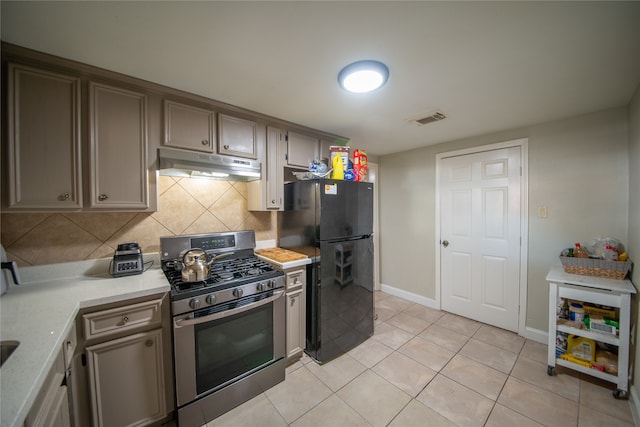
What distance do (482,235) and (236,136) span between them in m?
2.92

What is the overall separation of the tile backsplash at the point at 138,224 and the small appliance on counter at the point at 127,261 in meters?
0.17

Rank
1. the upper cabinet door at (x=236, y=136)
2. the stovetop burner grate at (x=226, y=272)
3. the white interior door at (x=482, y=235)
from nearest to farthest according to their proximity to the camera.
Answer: the stovetop burner grate at (x=226, y=272) → the upper cabinet door at (x=236, y=136) → the white interior door at (x=482, y=235)

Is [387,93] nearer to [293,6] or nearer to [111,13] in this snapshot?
[293,6]

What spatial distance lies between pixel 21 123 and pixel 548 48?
9.51 feet

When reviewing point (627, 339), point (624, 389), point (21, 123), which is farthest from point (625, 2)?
point (21, 123)

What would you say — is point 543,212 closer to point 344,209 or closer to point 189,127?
point 344,209

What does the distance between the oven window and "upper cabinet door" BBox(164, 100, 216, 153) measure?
4.26ft

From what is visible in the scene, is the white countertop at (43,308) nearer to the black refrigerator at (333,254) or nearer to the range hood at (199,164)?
the range hood at (199,164)

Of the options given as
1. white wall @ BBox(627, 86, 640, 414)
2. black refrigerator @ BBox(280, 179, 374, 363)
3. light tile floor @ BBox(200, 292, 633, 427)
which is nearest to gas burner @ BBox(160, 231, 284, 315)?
black refrigerator @ BBox(280, 179, 374, 363)

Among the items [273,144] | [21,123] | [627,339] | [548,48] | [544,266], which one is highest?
[548,48]

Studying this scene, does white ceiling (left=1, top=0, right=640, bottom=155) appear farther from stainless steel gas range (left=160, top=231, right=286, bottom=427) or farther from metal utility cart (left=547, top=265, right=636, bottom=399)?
metal utility cart (left=547, top=265, right=636, bottom=399)

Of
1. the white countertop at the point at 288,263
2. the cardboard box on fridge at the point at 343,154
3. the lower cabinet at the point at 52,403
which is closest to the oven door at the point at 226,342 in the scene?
the white countertop at the point at 288,263

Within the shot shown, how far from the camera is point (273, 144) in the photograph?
2.22m

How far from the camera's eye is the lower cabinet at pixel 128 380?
126 cm
